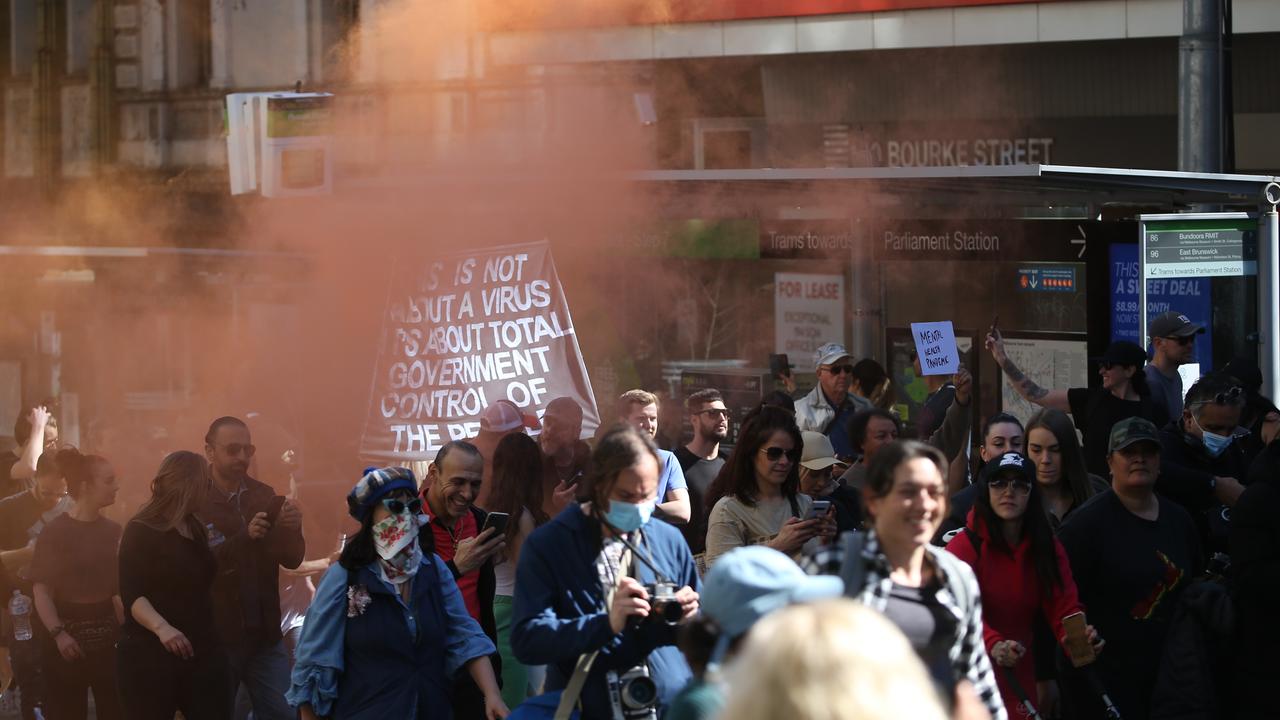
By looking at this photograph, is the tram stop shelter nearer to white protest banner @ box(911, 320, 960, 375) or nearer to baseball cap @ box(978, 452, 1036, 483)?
white protest banner @ box(911, 320, 960, 375)

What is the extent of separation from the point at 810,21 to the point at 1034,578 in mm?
9755

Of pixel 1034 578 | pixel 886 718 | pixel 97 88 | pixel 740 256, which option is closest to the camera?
pixel 886 718

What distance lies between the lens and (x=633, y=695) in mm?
4246

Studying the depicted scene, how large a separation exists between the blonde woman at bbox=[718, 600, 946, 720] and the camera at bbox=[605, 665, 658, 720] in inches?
80.8

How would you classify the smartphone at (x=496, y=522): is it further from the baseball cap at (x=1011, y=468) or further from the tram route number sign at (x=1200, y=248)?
the tram route number sign at (x=1200, y=248)

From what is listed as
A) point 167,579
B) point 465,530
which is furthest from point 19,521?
point 465,530

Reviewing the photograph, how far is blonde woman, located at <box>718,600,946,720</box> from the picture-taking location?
2102 millimetres

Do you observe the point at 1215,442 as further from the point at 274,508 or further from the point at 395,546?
the point at 274,508

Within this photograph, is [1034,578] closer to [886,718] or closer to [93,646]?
[886,718]

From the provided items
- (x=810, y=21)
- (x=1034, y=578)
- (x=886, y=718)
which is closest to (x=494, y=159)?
(x=810, y=21)

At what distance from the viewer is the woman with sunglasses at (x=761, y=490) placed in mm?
5449

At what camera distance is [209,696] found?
6340 millimetres

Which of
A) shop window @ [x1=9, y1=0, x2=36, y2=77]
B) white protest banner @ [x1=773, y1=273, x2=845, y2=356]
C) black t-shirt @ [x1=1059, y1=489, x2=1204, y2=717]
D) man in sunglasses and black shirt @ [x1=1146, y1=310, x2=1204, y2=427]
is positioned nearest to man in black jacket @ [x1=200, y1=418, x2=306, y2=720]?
black t-shirt @ [x1=1059, y1=489, x2=1204, y2=717]

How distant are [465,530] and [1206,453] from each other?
3.03 m
